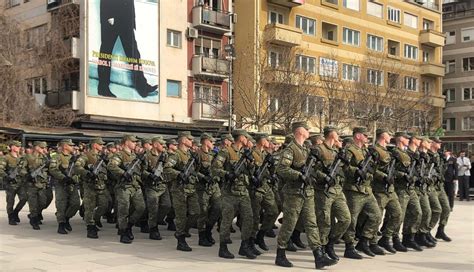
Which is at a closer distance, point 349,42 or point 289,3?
point 289,3

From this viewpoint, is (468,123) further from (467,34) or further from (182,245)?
(182,245)

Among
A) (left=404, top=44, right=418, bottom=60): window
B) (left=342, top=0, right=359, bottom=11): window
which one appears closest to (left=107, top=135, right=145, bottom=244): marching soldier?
(left=342, top=0, right=359, bottom=11): window

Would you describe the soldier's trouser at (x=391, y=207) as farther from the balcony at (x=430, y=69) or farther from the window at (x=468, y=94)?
the window at (x=468, y=94)

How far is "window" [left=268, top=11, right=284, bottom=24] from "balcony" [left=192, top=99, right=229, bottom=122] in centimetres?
807

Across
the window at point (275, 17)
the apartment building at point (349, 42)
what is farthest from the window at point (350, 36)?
the window at point (275, 17)

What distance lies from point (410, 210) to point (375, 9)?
1568 inches

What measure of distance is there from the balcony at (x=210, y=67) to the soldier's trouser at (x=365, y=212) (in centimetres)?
2680

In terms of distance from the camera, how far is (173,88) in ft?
117

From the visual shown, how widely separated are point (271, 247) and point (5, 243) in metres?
5.01

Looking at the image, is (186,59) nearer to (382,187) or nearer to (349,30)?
(349,30)

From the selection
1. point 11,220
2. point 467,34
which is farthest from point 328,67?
point 11,220

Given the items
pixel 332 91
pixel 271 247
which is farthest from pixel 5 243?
pixel 332 91

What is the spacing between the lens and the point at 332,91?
37.6 metres

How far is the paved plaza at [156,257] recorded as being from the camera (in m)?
9.02
